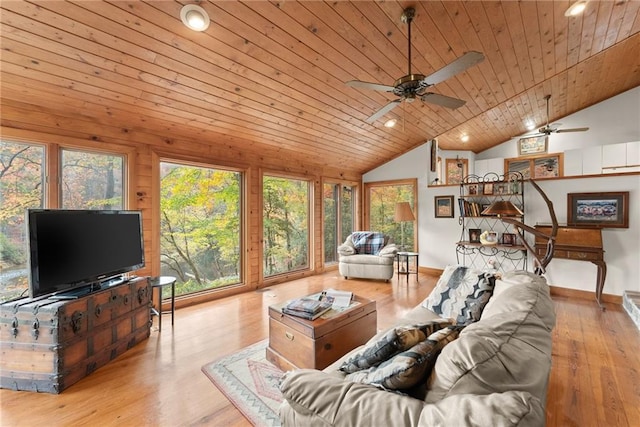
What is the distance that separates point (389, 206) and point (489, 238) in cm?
235

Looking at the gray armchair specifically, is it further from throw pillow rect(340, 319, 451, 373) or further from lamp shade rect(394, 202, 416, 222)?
throw pillow rect(340, 319, 451, 373)

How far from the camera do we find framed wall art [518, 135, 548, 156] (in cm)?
655

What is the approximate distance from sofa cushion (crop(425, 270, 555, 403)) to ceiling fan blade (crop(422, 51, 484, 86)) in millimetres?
1634

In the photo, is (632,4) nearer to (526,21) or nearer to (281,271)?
(526,21)

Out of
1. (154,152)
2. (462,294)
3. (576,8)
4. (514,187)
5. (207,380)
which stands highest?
A: (576,8)

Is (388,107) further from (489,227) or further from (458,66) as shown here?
(489,227)

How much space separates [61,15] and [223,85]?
4.09 feet

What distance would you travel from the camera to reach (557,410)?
1853 millimetres

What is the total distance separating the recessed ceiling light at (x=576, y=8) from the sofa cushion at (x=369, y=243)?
3851mm

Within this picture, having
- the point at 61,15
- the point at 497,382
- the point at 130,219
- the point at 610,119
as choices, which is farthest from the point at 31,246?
the point at 610,119

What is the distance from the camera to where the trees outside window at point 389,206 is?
20.0 feet

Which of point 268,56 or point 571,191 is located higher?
point 268,56

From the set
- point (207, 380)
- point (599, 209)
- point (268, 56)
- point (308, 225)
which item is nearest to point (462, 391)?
point (207, 380)

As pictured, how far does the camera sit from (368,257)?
5.15 m
